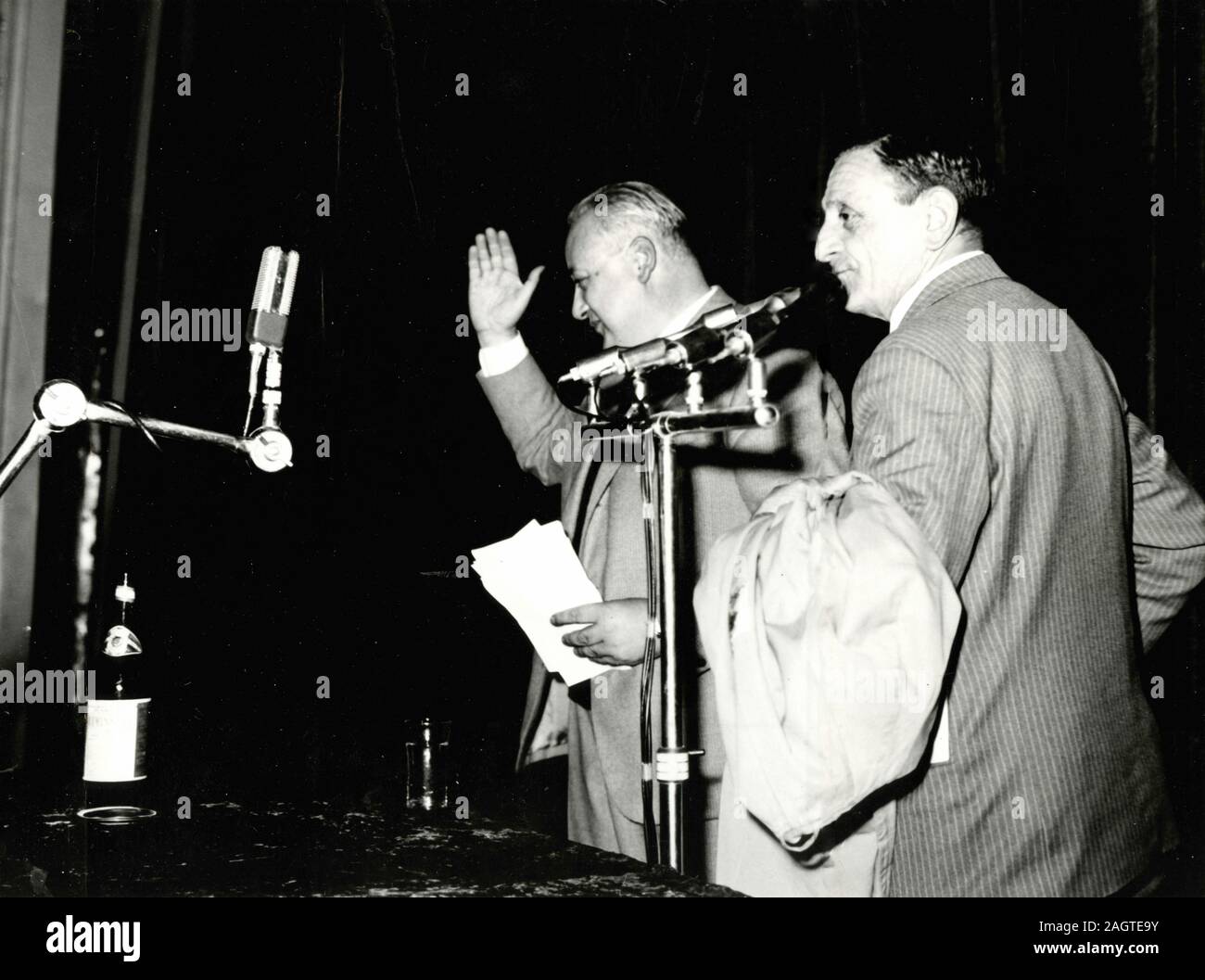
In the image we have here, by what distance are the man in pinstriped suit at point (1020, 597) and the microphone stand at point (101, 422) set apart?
2.32ft

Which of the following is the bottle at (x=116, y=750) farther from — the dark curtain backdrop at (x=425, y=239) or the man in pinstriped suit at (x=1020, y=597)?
the man in pinstriped suit at (x=1020, y=597)

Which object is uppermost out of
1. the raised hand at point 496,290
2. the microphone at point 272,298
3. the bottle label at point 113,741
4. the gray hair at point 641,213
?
the gray hair at point 641,213

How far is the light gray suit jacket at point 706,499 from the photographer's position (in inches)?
63.9

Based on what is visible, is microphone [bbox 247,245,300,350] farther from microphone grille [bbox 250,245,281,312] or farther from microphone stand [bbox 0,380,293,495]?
microphone stand [bbox 0,380,293,495]

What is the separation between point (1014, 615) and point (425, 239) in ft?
6.49

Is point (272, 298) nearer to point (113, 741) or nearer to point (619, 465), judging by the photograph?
point (113, 741)

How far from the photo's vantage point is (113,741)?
110 centimetres

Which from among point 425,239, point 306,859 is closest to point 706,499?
point 306,859

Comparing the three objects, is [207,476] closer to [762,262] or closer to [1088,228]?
[762,262]

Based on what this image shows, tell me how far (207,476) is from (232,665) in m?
0.39

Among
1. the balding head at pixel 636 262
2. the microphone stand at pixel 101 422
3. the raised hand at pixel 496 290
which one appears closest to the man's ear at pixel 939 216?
the balding head at pixel 636 262

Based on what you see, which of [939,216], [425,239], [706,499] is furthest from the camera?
[425,239]

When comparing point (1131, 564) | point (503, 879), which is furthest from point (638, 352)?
point (1131, 564)
